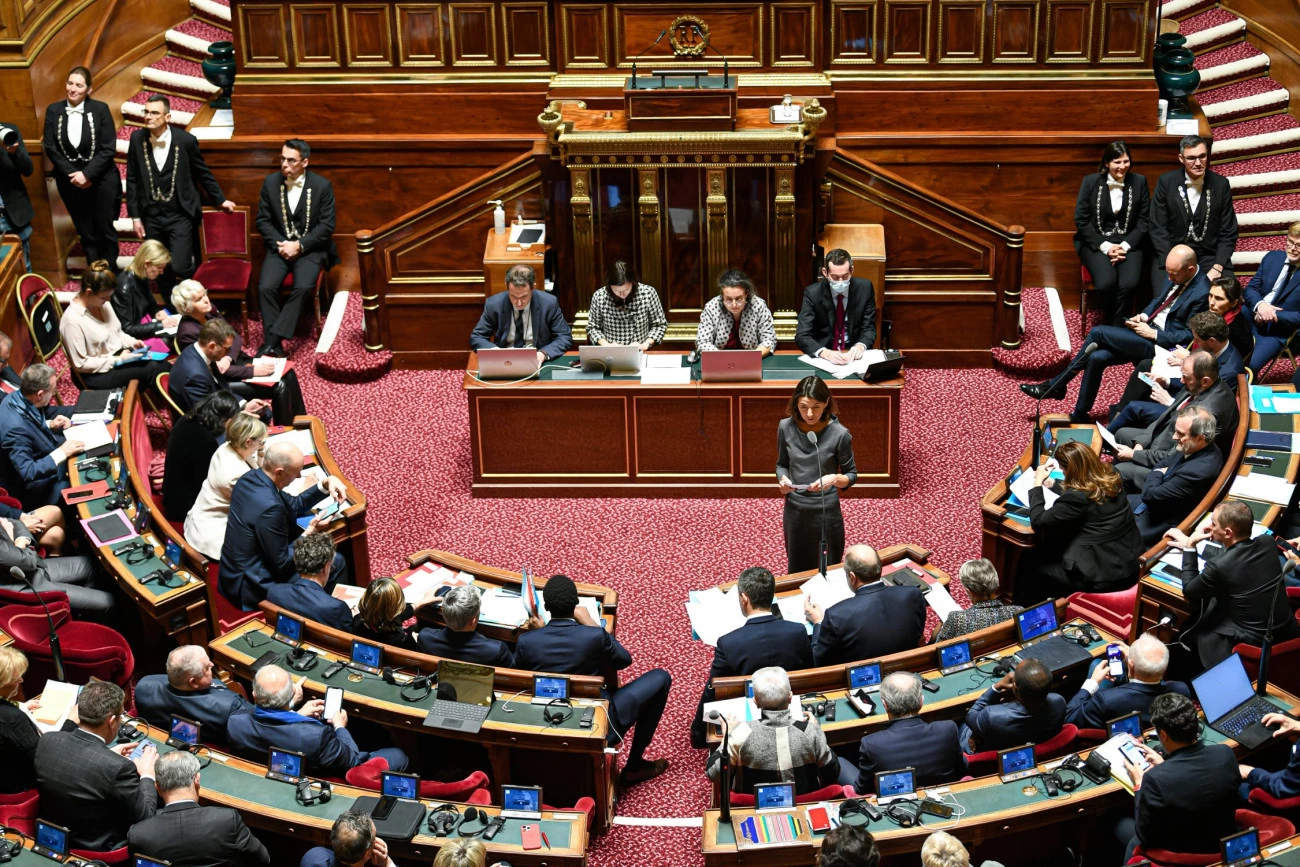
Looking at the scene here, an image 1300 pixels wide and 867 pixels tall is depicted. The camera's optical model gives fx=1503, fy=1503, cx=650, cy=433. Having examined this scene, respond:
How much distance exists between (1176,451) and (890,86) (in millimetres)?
4469

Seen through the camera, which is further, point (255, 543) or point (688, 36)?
point (688, 36)

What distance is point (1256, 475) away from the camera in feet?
24.0

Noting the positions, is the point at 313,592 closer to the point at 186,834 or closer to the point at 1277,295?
the point at 186,834

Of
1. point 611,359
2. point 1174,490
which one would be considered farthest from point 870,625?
point 611,359

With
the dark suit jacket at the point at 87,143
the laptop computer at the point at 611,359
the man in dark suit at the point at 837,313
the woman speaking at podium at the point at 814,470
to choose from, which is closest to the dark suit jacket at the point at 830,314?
the man in dark suit at the point at 837,313

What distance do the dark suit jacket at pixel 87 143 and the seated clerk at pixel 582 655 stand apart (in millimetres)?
6003

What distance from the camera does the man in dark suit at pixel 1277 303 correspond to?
906cm

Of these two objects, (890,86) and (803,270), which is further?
(890,86)

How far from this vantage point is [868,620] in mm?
6418

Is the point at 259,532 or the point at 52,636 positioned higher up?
the point at 259,532

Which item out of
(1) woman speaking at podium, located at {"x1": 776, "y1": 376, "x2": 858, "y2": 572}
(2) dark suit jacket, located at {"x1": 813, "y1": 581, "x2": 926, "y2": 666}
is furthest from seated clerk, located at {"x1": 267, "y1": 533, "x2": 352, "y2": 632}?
(1) woman speaking at podium, located at {"x1": 776, "y1": 376, "x2": 858, "y2": 572}

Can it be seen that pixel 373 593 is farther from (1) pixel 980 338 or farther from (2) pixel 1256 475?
(1) pixel 980 338

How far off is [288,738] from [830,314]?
4639 mm

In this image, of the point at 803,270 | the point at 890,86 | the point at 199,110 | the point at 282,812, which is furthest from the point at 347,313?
the point at 282,812
